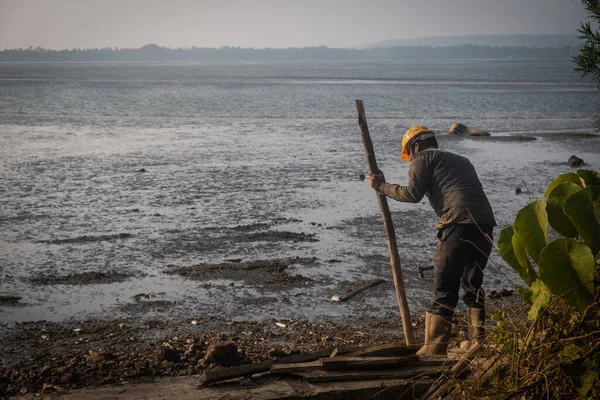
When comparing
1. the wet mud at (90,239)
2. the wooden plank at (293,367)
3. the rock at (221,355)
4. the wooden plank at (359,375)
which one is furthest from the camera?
the wet mud at (90,239)

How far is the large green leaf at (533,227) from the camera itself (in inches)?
145

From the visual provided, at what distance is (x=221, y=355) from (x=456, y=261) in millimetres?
2142

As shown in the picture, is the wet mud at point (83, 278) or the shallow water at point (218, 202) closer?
the shallow water at point (218, 202)

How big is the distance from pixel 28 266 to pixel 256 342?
Answer: 396 cm

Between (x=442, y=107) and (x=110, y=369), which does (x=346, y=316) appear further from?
(x=442, y=107)

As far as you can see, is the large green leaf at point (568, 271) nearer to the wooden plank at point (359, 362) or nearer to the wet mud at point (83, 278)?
the wooden plank at point (359, 362)

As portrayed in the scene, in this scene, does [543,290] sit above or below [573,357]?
above

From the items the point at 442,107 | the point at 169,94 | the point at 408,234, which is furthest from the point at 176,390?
the point at 169,94

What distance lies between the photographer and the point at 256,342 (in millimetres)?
6859

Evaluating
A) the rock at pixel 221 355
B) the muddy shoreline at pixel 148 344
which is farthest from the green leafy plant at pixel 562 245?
the rock at pixel 221 355

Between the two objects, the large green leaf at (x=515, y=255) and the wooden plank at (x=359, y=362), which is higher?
the large green leaf at (x=515, y=255)

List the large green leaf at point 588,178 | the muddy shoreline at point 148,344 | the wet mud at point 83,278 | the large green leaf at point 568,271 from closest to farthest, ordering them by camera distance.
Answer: the large green leaf at point 568,271 → the large green leaf at point 588,178 → the muddy shoreline at point 148,344 → the wet mud at point 83,278

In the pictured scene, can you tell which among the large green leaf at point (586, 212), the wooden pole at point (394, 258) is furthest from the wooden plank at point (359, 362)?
the large green leaf at point (586, 212)

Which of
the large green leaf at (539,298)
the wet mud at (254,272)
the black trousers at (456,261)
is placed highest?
the large green leaf at (539,298)
